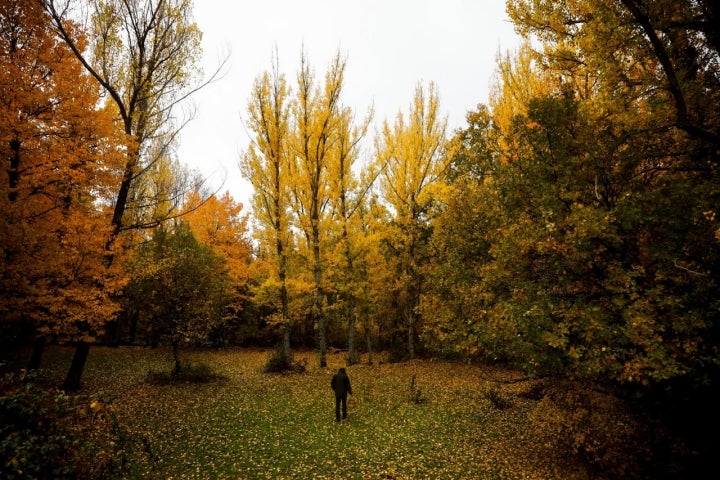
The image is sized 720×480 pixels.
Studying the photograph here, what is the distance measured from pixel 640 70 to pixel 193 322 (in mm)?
16223

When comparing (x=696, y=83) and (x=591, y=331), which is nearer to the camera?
(x=591, y=331)

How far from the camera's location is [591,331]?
5.28 meters

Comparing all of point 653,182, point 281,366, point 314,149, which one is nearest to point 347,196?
point 314,149

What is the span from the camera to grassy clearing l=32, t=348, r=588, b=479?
23.1 feet

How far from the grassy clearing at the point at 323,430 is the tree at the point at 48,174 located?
3.62 metres

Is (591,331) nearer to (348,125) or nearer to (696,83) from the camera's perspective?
(696,83)

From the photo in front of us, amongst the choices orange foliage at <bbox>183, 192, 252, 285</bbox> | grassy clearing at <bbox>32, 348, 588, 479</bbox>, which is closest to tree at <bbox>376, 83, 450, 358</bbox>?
grassy clearing at <bbox>32, 348, 588, 479</bbox>

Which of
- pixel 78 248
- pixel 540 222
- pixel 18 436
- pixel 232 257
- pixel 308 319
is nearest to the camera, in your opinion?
pixel 18 436

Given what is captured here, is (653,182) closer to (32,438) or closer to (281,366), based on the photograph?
(32,438)

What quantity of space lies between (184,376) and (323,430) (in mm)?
7703

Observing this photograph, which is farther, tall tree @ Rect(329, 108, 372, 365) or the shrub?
tall tree @ Rect(329, 108, 372, 365)

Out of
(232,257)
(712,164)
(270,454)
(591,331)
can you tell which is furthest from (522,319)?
(232,257)

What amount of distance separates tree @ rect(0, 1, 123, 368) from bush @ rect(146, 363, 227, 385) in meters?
4.50

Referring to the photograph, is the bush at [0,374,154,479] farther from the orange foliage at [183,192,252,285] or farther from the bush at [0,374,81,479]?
the orange foliage at [183,192,252,285]
